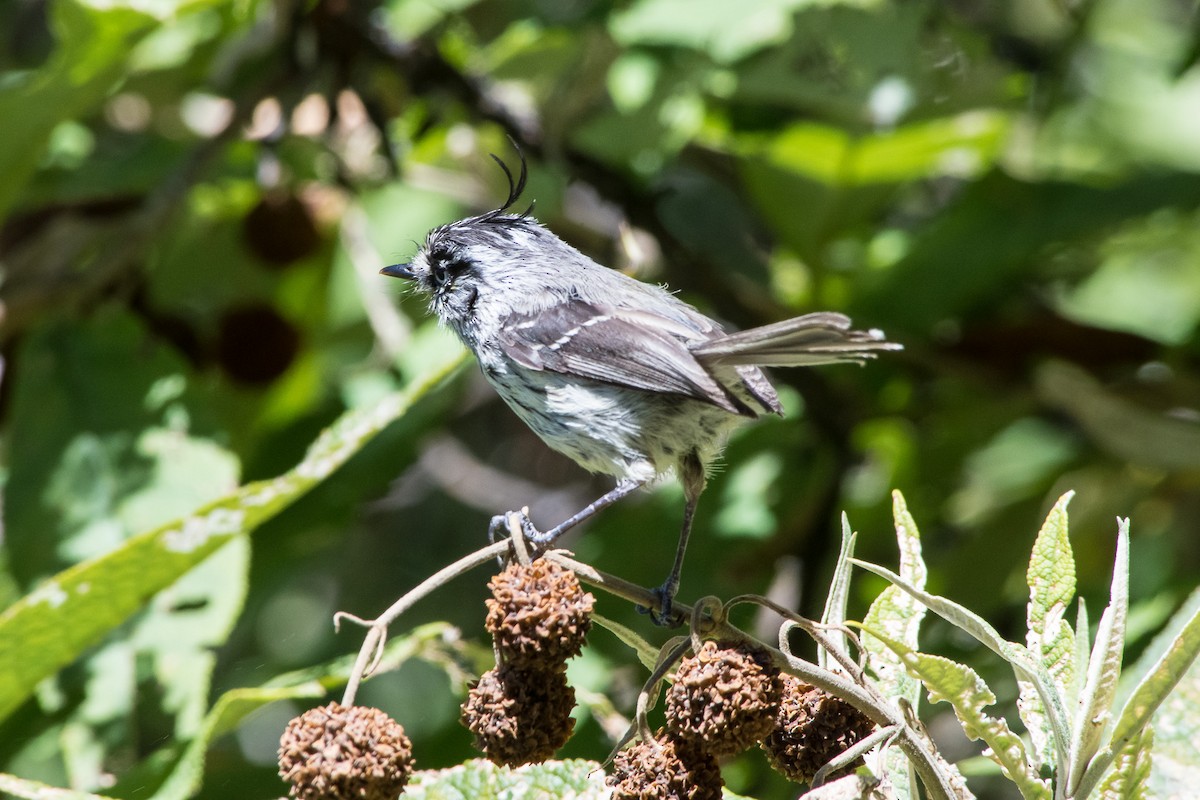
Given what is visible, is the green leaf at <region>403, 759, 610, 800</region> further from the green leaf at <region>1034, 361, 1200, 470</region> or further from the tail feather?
the green leaf at <region>1034, 361, 1200, 470</region>

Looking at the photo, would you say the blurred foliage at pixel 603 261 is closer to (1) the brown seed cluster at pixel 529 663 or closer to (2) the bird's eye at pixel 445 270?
(2) the bird's eye at pixel 445 270

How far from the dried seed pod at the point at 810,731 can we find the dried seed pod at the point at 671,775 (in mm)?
101

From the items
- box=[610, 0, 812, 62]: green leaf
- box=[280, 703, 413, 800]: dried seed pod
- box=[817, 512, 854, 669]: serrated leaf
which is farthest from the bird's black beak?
box=[817, 512, 854, 669]: serrated leaf

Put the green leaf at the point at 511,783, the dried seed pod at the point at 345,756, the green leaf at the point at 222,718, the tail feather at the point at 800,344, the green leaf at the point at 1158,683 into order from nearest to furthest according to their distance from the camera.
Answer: the green leaf at the point at 1158,683
the dried seed pod at the point at 345,756
the green leaf at the point at 511,783
the tail feather at the point at 800,344
the green leaf at the point at 222,718

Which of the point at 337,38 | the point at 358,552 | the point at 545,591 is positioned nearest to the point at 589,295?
the point at 337,38

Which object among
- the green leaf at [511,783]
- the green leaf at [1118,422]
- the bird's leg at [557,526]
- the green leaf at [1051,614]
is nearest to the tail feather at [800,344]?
the bird's leg at [557,526]

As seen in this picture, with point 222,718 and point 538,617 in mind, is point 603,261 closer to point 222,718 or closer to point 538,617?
point 222,718

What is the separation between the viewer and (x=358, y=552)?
5.12 meters

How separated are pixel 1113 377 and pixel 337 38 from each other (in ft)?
7.98

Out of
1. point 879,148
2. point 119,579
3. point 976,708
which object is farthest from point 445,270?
point 976,708

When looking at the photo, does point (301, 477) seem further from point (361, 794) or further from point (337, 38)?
point (337, 38)

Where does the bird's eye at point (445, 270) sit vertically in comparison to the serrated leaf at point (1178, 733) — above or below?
above

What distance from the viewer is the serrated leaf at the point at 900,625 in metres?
1.69

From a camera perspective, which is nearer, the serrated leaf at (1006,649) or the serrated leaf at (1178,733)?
the serrated leaf at (1006,649)
